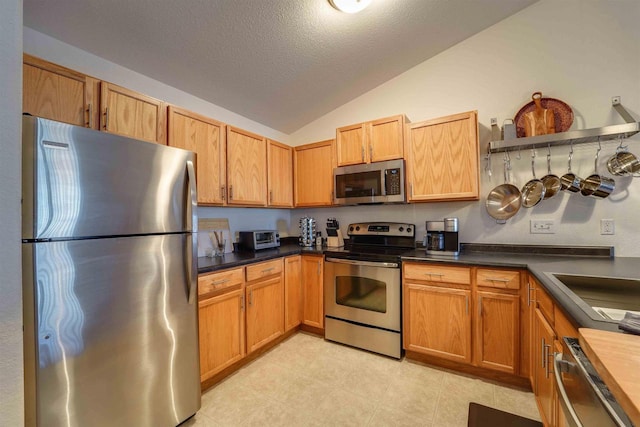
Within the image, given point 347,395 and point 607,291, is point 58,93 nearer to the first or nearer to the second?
point 347,395

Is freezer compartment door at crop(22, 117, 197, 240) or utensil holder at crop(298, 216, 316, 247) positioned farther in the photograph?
utensil holder at crop(298, 216, 316, 247)

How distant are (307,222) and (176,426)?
6.90 ft

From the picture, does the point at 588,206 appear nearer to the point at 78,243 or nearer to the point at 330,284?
the point at 330,284

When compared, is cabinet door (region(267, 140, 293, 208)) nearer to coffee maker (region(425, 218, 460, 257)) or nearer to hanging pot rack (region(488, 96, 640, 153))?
coffee maker (region(425, 218, 460, 257))

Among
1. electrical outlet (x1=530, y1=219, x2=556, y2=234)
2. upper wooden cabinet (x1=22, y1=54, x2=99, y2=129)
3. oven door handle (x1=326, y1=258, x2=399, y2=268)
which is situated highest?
upper wooden cabinet (x1=22, y1=54, x2=99, y2=129)

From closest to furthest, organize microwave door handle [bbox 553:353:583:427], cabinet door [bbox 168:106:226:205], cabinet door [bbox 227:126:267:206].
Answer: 1. microwave door handle [bbox 553:353:583:427]
2. cabinet door [bbox 168:106:226:205]
3. cabinet door [bbox 227:126:267:206]

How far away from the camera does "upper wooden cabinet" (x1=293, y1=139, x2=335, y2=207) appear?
115 inches

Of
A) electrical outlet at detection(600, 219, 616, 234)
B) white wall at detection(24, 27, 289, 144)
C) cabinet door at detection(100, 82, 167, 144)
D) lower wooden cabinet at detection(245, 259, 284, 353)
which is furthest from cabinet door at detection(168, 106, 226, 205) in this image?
electrical outlet at detection(600, 219, 616, 234)

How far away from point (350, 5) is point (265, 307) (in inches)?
95.8

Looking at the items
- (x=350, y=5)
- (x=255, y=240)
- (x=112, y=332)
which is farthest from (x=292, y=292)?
(x=350, y=5)

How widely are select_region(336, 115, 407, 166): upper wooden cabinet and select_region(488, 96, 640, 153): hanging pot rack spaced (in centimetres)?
79

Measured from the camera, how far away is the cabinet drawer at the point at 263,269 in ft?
7.13

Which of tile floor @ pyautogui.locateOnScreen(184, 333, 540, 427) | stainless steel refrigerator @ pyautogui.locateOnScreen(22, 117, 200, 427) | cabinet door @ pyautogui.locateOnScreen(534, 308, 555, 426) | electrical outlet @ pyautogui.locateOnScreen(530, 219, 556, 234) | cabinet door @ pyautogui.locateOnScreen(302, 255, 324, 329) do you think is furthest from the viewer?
cabinet door @ pyautogui.locateOnScreen(302, 255, 324, 329)

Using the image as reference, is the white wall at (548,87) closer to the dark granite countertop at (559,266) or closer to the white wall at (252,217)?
the dark granite countertop at (559,266)
